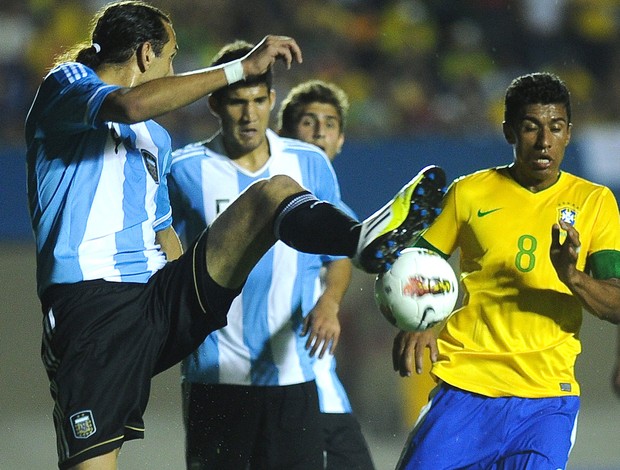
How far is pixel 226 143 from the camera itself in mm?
5113

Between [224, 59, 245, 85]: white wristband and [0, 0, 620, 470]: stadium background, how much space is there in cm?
380

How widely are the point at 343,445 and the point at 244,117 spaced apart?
5.12 feet

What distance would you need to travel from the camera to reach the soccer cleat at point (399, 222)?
12.2ft

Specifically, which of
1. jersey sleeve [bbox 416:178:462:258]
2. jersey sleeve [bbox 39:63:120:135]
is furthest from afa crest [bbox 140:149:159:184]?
jersey sleeve [bbox 416:178:462:258]

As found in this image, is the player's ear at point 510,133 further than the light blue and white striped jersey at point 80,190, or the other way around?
the player's ear at point 510,133

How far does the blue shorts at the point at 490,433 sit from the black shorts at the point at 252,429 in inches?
32.7

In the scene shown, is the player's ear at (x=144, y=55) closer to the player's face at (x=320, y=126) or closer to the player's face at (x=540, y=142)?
the player's face at (x=540, y=142)

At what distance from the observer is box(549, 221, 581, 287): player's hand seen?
3814 mm

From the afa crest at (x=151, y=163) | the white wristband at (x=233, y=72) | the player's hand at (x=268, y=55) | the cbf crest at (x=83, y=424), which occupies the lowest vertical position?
the cbf crest at (x=83, y=424)

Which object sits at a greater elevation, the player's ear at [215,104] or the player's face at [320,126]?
the player's ear at [215,104]

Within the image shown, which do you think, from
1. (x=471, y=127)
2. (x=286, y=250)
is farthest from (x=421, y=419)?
(x=471, y=127)

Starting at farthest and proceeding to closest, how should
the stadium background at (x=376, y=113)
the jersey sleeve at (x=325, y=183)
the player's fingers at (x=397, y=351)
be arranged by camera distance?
the stadium background at (x=376, y=113)
the jersey sleeve at (x=325, y=183)
the player's fingers at (x=397, y=351)

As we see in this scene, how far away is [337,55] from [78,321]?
718 cm

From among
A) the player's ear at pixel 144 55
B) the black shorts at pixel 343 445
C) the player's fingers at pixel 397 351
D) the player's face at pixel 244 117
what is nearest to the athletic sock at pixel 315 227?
the player's fingers at pixel 397 351
